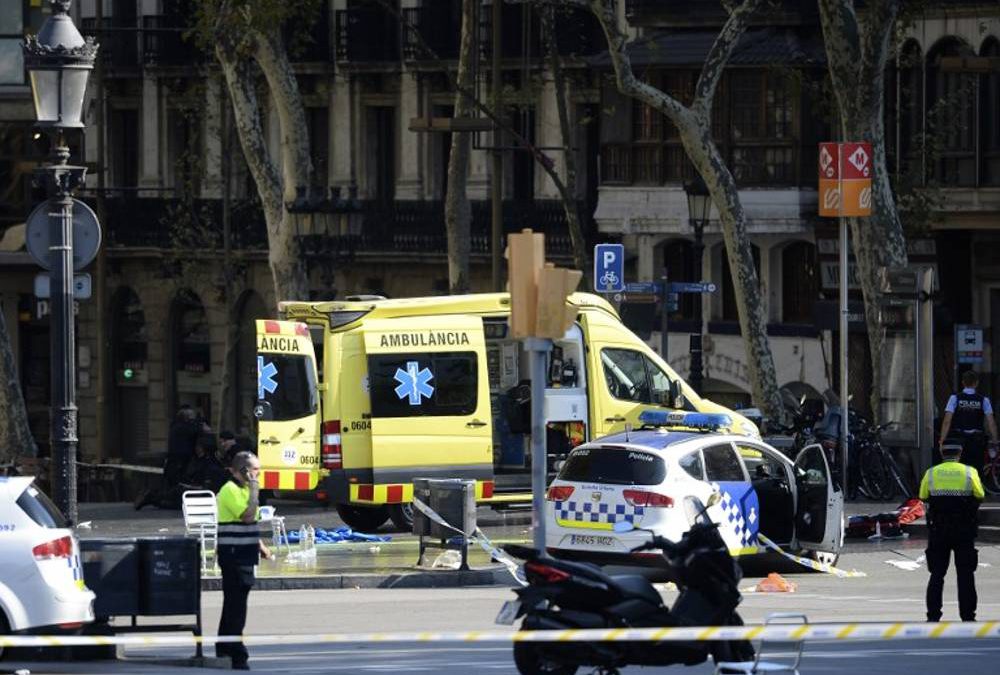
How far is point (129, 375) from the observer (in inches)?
2375

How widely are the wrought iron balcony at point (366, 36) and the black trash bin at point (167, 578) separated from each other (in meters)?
37.5

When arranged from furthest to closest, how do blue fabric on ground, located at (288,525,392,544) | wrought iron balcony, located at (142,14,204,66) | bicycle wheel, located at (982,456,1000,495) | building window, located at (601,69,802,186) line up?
wrought iron balcony, located at (142,14,204,66) < building window, located at (601,69,802,186) < bicycle wheel, located at (982,456,1000,495) < blue fabric on ground, located at (288,525,392,544)

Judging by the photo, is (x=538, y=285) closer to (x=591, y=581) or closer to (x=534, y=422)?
(x=534, y=422)

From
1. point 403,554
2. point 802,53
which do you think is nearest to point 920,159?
point 802,53

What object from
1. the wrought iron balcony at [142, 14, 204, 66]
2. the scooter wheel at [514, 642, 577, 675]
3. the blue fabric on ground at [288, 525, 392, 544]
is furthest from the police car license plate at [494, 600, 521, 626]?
the wrought iron balcony at [142, 14, 204, 66]

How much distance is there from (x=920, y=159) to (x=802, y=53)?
Answer: 3.08 metres

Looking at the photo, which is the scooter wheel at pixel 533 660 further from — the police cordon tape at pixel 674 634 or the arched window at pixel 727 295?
the arched window at pixel 727 295

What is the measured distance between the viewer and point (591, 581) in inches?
632

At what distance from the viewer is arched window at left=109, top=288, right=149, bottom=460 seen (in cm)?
6012

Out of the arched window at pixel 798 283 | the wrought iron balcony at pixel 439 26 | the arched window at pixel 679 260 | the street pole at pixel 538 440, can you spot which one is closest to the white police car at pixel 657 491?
the street pole at pixel 538 440

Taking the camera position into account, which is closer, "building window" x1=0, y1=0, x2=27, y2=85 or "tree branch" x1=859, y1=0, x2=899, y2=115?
"tree branch" x1=859, y1=0, x2=899, y2=115

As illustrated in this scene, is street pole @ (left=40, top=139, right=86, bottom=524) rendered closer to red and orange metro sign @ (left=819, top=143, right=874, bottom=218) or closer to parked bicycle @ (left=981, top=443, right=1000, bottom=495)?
red and orange metro sign @ (left=819, top=143, right=874, bottom=218)

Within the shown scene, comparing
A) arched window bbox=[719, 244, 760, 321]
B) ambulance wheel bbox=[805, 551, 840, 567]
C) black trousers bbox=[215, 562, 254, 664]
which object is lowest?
A: ambulance wheel bbox=[805, 551, 840, 567]

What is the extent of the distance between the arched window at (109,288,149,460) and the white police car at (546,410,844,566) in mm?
36356
